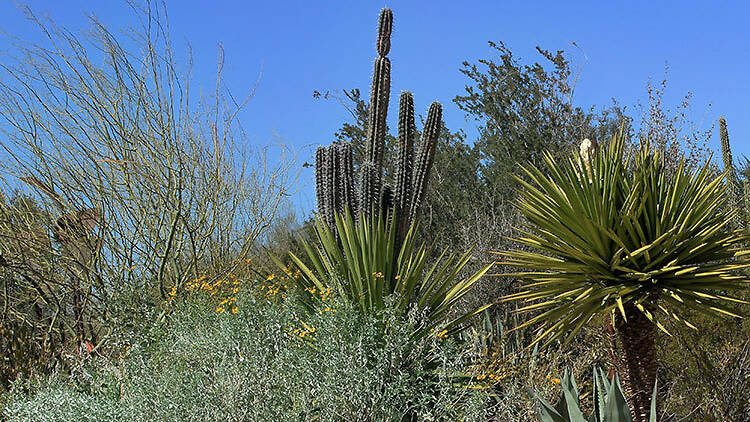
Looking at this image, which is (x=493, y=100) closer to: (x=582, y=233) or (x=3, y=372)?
(x=582, y=233)

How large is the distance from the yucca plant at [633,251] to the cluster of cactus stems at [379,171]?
186 centimetres

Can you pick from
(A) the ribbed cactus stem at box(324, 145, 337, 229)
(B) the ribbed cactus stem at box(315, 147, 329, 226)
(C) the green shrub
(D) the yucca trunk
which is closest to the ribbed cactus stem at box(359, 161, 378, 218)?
(A) the ribbed cactus stem at box(324, 145, 337, 229)

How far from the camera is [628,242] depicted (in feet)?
17.6

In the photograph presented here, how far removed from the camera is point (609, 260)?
5375 millimetres

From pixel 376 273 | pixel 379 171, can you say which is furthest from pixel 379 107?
pixel 376 273

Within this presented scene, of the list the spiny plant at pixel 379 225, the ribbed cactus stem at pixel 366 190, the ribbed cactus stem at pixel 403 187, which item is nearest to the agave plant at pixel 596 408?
the spiny plant at pixel 379 225

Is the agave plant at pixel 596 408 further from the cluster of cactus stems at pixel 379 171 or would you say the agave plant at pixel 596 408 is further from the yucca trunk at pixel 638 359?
the cluster of cactus stems at pixel 379 171

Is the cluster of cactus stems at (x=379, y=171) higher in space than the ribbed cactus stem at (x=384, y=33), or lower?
lower

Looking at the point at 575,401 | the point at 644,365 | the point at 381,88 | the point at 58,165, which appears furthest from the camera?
the point at 381,88

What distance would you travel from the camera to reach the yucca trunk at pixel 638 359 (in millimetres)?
5172

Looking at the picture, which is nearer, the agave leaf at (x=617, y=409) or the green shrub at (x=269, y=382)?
the agave leaf at (x=617, y=409)

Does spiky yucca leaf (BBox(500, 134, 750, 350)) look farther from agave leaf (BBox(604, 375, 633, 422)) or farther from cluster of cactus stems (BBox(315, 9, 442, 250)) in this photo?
cluster of cactus stems (BBox(315, 9, 442, 250))

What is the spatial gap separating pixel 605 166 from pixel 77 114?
4.84 metres

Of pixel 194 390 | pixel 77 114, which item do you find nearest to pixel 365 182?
pixel 77 114
